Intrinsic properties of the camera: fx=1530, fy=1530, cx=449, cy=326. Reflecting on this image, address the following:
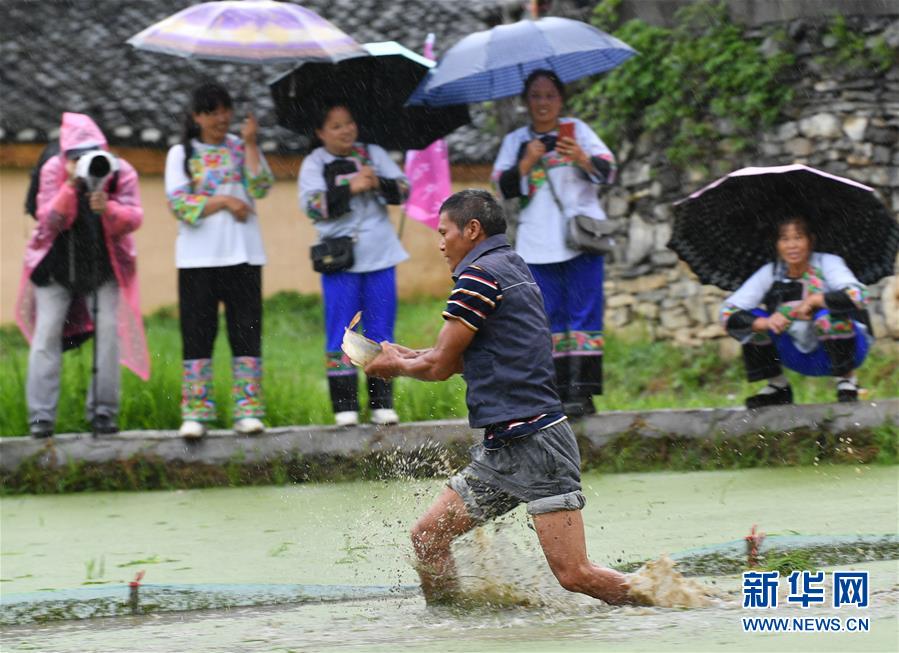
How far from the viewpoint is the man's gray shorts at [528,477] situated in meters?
5.04

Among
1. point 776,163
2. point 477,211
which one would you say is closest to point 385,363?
point 477,211

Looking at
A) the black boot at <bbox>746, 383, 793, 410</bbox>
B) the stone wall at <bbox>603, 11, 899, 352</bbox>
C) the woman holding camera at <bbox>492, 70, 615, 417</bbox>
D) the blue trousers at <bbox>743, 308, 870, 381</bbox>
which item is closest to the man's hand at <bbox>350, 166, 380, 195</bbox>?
the woman holding camera at <bbox>492, 70, 615, 417</bbox>

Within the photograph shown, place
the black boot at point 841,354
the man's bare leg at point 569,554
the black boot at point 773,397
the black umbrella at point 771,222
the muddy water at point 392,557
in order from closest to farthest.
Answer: the muddy water at point 392,557 < the man's bare leg at point 569,554 < the black boot at point 841,354 < the black umbrella at point 771,222 < the black boot at point 773,397

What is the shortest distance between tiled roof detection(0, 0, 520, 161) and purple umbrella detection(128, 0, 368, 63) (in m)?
7.95

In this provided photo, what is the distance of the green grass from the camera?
8773mm

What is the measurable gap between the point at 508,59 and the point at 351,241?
4.57 feet

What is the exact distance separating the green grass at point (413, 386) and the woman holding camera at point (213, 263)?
1.61ft

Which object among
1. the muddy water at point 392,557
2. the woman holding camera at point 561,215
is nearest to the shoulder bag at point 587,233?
the woman holding camera at point 561,215

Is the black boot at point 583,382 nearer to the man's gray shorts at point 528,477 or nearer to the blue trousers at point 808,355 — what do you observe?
the blue trousers at point 808,355

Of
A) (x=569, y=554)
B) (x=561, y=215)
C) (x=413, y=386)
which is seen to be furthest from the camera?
(x=413, y=386)

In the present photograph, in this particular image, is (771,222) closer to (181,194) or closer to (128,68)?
(181,194)

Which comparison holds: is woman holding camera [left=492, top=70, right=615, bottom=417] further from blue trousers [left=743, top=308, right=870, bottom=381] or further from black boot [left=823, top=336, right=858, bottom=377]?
black boot [left=823, top=336, right=858, bottom=377]

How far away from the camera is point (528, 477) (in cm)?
505

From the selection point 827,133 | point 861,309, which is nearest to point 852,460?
point 861,309
